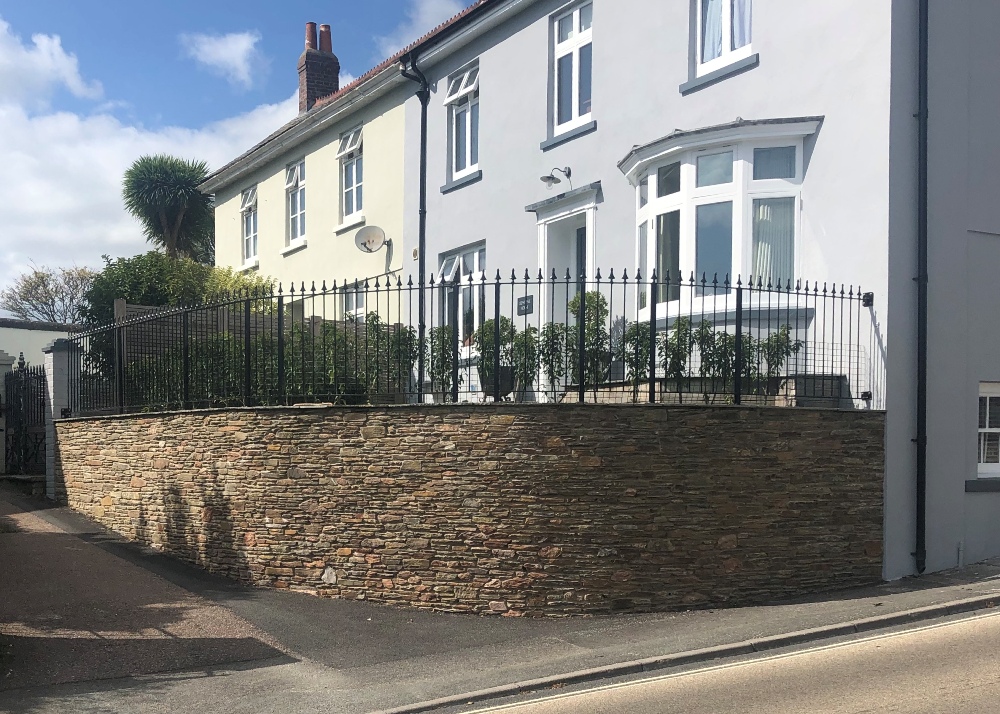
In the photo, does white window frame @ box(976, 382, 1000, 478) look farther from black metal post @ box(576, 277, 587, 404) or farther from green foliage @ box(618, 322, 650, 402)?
black metal post @ box(576, 277, 587, 404)

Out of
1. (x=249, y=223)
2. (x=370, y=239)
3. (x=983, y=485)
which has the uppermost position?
(x=249, y=223)

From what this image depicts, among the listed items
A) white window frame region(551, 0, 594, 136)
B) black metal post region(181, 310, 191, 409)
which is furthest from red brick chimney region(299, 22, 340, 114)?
black metal post region(181, 310, 191, 409)

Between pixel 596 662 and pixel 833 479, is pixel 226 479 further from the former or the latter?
pixel 833 479

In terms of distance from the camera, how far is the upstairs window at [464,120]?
57.9 feet

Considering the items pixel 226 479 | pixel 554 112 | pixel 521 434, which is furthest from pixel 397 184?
pixel 521 434

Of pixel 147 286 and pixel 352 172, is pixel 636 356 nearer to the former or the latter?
pixel 352 172

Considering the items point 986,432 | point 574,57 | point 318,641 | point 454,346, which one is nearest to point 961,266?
point 986,432

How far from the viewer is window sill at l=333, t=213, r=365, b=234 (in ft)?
67.1

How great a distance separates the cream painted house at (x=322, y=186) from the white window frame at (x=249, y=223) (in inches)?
1.0

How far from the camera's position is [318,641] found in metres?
9.64

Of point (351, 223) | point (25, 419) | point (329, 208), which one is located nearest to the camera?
point (25, 419)

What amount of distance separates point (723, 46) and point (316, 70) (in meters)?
15.5

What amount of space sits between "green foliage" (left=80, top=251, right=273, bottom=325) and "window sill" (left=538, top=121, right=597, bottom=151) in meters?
8.13

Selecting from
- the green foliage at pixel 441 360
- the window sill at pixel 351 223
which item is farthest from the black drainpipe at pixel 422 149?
the green foliage at pixel 441 360
